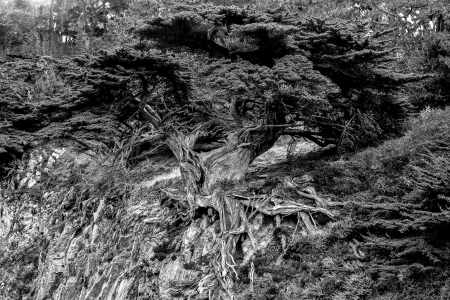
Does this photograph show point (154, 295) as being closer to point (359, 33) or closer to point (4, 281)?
point (4, 281)

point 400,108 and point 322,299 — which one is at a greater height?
point 400,108

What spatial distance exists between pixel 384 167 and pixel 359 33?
2.64 metres

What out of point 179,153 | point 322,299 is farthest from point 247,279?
point 179,153

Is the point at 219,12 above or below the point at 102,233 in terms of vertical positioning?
above

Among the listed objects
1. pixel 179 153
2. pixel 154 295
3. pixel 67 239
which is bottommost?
pixel 67 239

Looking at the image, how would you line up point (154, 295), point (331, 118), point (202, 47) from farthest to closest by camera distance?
point (331, 118), point (202, 47), point (154, 295)

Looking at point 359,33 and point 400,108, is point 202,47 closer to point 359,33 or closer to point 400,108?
point 359,33

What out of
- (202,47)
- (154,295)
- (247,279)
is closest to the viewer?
(247,279)

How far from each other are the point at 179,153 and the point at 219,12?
347 centimetres

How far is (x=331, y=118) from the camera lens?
1022cm

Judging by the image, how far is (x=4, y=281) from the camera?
36.4 feet

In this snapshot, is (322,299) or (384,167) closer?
(322,299)

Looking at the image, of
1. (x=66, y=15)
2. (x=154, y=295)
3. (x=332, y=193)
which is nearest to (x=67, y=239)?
(x=154, y=295)

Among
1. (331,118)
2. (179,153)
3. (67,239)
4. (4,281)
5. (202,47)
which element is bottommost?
(4,281)
